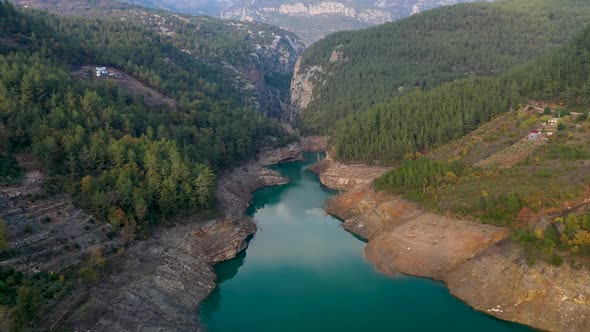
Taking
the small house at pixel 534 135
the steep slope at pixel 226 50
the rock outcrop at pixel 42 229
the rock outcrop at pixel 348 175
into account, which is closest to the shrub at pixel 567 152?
the small house at pixel 534 135

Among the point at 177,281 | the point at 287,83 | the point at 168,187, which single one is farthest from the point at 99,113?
the point at 287,83

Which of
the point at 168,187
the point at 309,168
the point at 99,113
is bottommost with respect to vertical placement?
the point at 309,168

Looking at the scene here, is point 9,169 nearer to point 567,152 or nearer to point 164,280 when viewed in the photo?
point 164,280

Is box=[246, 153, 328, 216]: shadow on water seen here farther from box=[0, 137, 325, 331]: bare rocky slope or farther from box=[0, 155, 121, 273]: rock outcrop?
box=[0, 155, 121, 273]: rock outcrop

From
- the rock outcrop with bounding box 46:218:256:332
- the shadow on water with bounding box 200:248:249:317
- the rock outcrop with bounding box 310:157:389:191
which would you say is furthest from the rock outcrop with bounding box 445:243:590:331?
the rock outcrop with bounding box 310:157:389:191

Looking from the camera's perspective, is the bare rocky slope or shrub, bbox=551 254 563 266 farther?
shrub, bbox=551 254 563 266

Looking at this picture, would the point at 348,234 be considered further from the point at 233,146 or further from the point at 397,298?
the point at 233,146
